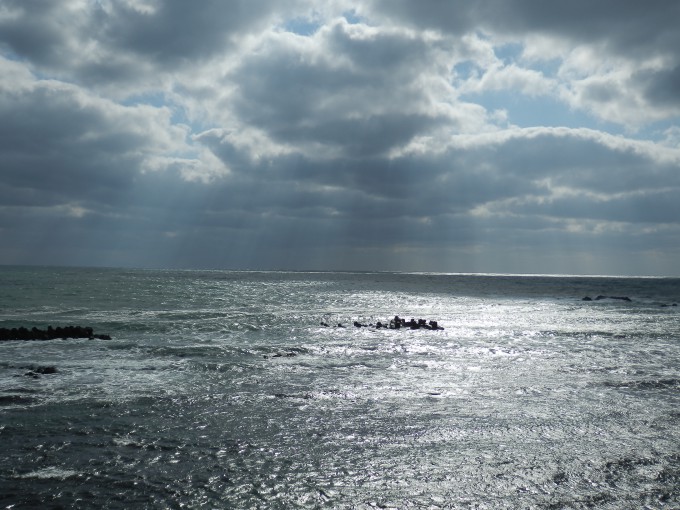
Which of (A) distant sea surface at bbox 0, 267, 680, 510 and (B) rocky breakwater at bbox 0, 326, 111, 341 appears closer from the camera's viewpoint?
(A) distant sea surface at bbox 0, 267, 680, 510

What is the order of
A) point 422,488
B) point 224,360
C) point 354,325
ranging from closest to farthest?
point 422,488, point 224,360, point 354,325

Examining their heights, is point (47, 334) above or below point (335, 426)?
below

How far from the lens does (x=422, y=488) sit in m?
8.90

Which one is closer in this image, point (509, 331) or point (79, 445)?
point (79, 445)

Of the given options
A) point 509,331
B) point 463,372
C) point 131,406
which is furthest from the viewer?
point 509,331

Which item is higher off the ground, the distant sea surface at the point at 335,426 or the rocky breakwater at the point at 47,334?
the distant sea surface at the point at 335,426

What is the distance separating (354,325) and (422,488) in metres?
30.7

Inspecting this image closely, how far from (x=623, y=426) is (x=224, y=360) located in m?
15.7

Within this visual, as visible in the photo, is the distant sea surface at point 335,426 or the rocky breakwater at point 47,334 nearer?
the distant sea surface at point 335,426

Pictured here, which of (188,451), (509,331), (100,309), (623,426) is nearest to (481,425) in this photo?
(623,426)

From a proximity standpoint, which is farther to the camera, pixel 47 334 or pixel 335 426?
pixel 47 334

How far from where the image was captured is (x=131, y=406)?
14.3 m

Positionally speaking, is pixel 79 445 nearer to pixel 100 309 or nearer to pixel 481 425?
pixel 481 425

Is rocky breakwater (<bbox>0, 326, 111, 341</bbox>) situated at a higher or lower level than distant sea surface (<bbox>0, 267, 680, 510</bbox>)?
lower
